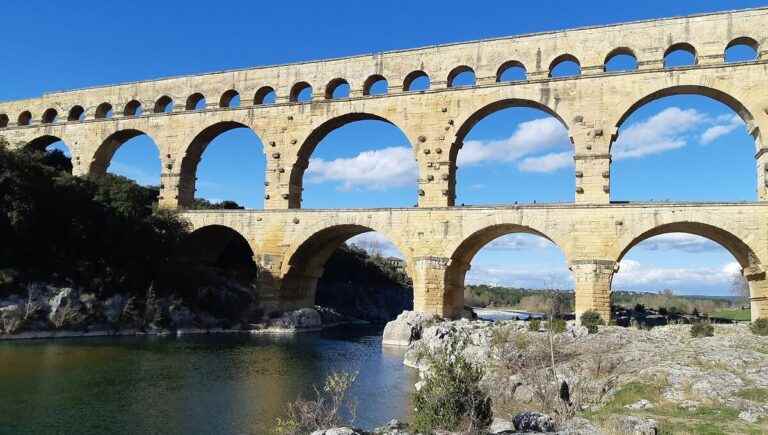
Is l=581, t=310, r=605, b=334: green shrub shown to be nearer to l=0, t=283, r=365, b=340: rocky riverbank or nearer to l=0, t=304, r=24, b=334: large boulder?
l=0, t=283, r=365, b=340: rocky riverbank

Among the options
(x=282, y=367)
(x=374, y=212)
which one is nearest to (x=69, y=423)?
(x=282, y=367)

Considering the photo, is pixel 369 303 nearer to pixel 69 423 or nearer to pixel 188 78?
pixel 188 78

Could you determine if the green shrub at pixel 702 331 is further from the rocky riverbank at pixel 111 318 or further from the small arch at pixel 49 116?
the small arch at pixel 49 116

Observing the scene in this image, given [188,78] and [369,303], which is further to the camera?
[369,303]

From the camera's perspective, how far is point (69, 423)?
1047 cm

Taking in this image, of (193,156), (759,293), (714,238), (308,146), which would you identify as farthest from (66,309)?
(759,293)

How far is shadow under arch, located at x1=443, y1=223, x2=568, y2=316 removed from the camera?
23.5 meters

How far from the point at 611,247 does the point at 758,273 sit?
15.2 feet

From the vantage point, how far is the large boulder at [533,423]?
869cm

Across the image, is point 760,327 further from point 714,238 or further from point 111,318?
point 111,318

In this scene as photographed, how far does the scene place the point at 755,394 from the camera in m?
10.3

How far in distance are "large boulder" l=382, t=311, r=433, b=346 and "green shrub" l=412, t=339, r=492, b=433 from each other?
14.2 metres

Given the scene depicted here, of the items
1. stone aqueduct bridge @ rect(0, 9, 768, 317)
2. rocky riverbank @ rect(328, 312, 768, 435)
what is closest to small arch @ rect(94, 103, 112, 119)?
stone aqueduct bridge @ rect(0, 9, 768, 317)

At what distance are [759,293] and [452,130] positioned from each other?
12.4 m
